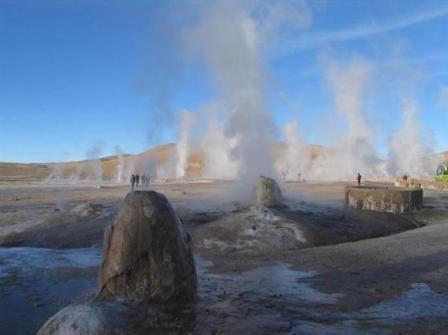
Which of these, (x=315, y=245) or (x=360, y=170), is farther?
(x=360, y=170)

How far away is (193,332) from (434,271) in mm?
5672

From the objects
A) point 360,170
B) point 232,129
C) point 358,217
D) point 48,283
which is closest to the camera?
point 48,283

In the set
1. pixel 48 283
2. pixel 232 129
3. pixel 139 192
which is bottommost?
pixel 48 283

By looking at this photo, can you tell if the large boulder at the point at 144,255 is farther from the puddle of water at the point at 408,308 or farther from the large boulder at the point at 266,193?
the large boulder at the point at 266,193

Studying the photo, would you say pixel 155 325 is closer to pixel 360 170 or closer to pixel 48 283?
pixel 48 283

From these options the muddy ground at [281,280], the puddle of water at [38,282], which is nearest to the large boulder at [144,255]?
the muddy ground at [281,280]

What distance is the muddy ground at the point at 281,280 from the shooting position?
6812 millimetres

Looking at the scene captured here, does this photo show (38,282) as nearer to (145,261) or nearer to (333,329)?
(145,261)

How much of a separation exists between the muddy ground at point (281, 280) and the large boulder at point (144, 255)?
462mm

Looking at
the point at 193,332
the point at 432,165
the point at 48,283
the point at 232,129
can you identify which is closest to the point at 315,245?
the point at 48,283

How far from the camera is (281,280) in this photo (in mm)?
9375

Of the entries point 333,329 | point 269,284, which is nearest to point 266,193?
point 269,284

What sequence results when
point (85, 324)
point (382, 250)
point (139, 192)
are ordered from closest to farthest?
1. point (85, 324)
2. point (139, 192)
3. point (382, 250)

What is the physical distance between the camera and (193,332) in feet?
20.9
